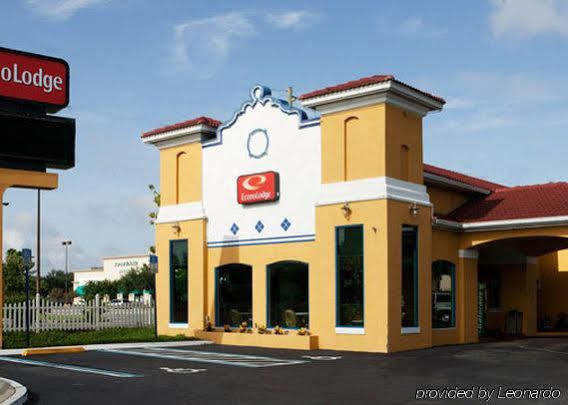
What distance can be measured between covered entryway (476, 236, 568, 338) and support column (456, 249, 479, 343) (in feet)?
12.8

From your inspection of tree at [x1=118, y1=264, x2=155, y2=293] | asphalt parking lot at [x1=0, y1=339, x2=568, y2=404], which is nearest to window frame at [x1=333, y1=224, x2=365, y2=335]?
asphalt parking lot at [x1=0, y1=339, x2=568, y2=404]

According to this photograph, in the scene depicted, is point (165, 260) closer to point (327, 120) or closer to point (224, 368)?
point (327, 120)

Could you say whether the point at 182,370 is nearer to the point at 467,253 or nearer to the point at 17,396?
the point at 17,396

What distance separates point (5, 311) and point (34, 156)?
8985 mm

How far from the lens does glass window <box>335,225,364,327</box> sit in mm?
24413

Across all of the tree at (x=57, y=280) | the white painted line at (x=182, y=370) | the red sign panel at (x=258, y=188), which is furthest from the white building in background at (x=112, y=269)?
the white painted line at (x=182, y=370)

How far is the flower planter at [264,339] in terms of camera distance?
24.9 meters

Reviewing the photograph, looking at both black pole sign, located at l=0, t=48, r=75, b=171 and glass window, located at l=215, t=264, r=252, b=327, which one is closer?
black pole sign, located at l=0, t=48, r=75, b=171

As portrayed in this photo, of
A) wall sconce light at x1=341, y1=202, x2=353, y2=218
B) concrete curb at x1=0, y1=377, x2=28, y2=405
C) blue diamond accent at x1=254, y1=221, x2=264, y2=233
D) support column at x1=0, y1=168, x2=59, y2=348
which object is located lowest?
concrete curb at x1=0, y1=377, x2=28, y2=405

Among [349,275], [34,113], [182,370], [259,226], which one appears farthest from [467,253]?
[34,113]

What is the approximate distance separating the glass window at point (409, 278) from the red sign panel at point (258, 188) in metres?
5.04

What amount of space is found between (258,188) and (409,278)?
654 cm

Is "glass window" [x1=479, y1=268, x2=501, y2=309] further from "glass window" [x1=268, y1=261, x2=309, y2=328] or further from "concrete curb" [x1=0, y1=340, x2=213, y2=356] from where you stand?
"concrete curb" [x1=0, y1=340, x2=213, y2=356]

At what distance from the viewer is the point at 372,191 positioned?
24297mm
